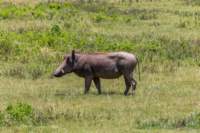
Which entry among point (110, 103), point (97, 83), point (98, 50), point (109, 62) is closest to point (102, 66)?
point (109, 62)

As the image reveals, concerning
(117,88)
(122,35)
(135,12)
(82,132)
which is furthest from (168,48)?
(82,132)

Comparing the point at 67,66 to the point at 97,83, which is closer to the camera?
the point at 97,83

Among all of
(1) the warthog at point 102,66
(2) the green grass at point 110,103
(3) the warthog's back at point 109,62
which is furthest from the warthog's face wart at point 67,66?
(2) the green grass at point 110,103

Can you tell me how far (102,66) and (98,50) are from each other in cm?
530

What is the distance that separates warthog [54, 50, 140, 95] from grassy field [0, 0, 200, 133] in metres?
0.33

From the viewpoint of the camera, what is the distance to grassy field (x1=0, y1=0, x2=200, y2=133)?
13227 mm

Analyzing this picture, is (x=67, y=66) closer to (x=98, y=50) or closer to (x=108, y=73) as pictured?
(x=108, y=73)

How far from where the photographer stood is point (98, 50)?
71.9 ft

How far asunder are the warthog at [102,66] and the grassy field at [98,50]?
1.07 feet

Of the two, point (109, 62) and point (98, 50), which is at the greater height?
point (109, 62)

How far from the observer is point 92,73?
16734 mm

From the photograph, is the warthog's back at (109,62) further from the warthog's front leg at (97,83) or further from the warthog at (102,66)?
the warthog's front leg at (97,83)

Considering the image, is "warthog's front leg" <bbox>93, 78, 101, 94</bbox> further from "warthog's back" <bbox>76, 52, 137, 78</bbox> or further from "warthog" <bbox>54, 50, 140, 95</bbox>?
"warthog's back" <bbox>76, 52, 137, 78</bbox>

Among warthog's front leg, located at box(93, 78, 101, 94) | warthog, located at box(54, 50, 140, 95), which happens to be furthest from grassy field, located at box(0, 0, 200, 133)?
warthog, located at box(54, 50, 140, 95)
